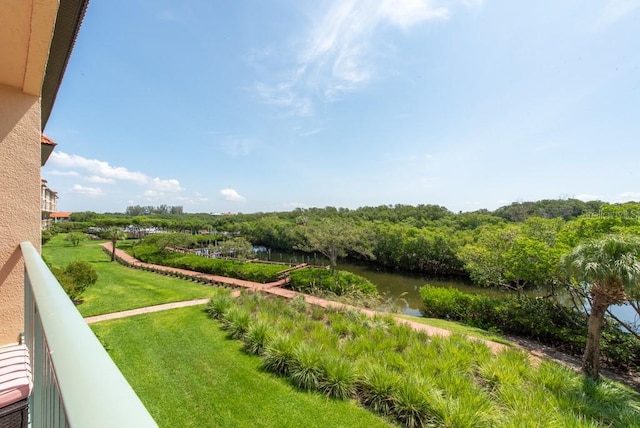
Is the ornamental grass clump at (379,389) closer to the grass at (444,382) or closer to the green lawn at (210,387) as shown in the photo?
the grass at (444,382)

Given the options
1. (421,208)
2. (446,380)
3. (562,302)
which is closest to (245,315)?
(446,380)

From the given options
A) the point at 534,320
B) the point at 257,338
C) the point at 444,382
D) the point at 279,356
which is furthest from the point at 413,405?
the point at 534,320

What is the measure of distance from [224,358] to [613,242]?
379 inches

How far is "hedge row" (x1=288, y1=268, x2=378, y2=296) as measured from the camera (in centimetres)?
1608

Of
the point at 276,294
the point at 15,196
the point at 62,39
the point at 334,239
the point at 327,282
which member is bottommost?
the point at 276,294

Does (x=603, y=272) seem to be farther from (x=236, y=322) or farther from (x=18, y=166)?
(x=18, y=166)

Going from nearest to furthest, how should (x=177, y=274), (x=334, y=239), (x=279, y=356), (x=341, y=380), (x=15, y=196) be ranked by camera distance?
(x=15, y=196)
(x=341, y=380)
(x=279, y=356)
(x=177, y=274)
(x=334, y=239)

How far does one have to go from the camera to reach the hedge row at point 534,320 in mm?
9039

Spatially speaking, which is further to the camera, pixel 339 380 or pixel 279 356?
pixel 279 356

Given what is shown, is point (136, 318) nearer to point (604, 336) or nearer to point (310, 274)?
point (310, 274)

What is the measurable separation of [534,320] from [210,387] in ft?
37.9

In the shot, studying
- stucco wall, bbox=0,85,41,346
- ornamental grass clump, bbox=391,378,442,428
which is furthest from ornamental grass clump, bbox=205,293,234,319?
stucco wall, bbox=0,85,41,346

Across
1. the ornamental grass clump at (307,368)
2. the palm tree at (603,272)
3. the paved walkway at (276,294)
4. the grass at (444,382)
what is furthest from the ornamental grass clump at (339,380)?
the palm tree at (603,272)

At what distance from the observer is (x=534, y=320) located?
11.0 meters
